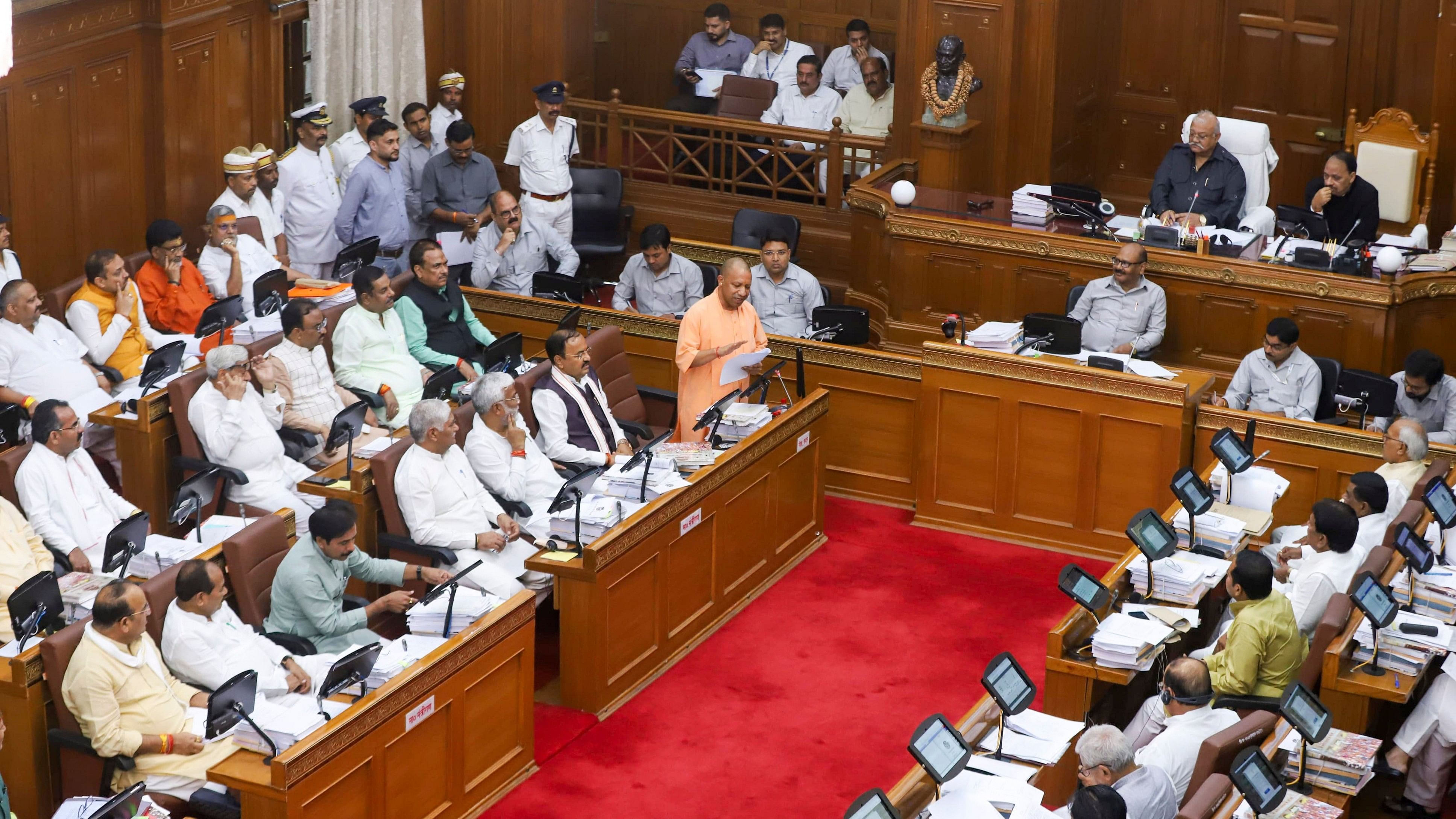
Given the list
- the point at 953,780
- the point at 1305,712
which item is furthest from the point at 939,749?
the point at 1305,712

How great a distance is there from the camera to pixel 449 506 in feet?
25.4

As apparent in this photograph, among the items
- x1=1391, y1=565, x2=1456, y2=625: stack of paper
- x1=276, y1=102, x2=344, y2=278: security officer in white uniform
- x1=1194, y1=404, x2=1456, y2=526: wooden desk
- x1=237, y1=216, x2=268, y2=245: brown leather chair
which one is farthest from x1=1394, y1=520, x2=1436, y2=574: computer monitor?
x1=276, y1=102, x2=344, y2=278: security officer in white uniform

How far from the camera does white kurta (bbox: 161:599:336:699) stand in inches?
257

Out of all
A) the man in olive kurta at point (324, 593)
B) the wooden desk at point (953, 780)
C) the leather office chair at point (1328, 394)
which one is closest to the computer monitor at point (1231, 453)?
the leather office chair at point (1328, 394)

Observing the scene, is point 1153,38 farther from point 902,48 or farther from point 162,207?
point 162,207

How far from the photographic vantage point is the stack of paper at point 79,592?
6.81 metres

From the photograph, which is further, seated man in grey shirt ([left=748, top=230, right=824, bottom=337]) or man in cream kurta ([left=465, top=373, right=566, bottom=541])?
seated man in grey shirt ([left=748, top=230, right=824, bottom=337])

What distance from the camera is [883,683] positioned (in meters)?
8.02

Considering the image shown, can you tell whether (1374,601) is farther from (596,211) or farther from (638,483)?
(596,211)

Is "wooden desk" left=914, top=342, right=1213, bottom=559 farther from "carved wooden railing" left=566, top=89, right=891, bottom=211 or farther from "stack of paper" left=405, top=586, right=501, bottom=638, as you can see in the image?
"stack of paper" left=405, top=586, right=501, bottom=638

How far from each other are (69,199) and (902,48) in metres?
5.08

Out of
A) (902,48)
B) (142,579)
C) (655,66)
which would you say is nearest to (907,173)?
(902,48)

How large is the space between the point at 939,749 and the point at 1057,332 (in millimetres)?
4063

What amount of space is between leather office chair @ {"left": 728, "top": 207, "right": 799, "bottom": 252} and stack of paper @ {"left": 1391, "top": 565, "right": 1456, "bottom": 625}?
15.7 ft
